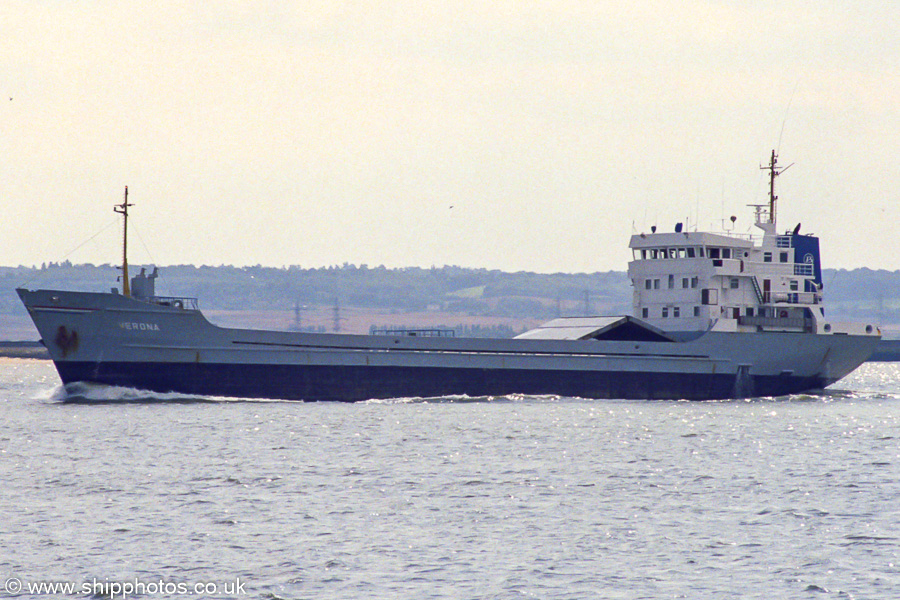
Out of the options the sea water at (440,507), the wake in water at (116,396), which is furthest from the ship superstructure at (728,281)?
the wake in water at (116,396)

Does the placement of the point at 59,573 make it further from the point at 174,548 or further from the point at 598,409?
the point at 598,409

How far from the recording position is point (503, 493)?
30406 mm

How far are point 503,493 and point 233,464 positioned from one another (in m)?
9.23

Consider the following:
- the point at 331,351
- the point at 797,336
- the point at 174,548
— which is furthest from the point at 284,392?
the point at 174,548

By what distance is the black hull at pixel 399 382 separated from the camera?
52344 mm

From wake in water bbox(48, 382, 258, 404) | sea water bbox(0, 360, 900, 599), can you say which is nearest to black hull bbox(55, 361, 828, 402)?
wake in water bbox(48, 382, 258, 404)

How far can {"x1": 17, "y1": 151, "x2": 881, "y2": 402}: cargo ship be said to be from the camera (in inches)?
2041

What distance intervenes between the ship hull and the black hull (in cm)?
5

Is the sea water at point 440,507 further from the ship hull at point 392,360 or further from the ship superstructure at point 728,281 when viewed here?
the ship superstructure at point 728,281

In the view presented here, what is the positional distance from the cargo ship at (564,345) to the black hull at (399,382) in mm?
60

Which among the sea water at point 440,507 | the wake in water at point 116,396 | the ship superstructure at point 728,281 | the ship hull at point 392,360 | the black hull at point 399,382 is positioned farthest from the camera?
the ship superstructure at point 728,281

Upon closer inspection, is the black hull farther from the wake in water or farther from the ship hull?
the wake in water

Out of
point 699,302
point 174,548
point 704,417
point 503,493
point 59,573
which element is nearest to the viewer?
point 59,573

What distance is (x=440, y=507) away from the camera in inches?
1115
